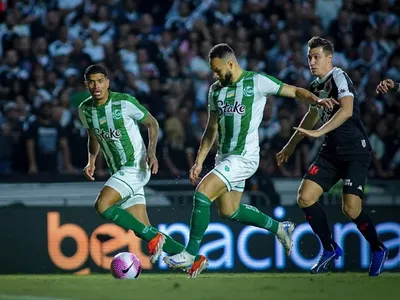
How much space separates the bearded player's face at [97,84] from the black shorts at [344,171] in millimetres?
2123

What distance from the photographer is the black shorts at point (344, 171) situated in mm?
8750

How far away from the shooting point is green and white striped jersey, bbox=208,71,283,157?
8.56 metres

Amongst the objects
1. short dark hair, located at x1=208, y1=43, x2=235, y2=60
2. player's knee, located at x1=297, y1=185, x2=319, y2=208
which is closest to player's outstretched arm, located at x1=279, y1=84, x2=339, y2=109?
short dark hair, located at x1=208, y1=43, x2=235, y2=60

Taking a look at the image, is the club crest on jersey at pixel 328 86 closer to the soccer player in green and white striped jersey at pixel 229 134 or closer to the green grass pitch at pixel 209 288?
the soccer player in green and white striped jersey at pixel 229 134

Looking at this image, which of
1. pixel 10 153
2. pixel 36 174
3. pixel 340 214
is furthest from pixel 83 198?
pixel 340 214

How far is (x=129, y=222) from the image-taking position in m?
8.88

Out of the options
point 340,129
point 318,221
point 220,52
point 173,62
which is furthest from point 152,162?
point 173,62

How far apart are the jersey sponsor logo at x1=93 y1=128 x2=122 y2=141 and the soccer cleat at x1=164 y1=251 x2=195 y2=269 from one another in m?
1.40

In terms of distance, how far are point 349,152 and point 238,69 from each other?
1.32m

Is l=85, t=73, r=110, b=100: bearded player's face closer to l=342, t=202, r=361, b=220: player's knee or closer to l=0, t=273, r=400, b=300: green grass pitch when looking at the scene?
l=0, t=273, r=400, b=300: green grass pitch

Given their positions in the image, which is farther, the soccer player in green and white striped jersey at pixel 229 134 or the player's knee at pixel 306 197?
the player's knee at pixel 306 197

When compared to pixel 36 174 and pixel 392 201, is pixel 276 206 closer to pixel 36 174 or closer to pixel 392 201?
pixel 392 201

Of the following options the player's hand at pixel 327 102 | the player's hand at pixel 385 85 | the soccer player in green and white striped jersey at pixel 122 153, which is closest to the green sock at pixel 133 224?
the soccer player in green and white striped jersey at pixel 122 153

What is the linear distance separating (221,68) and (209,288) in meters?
1.97
